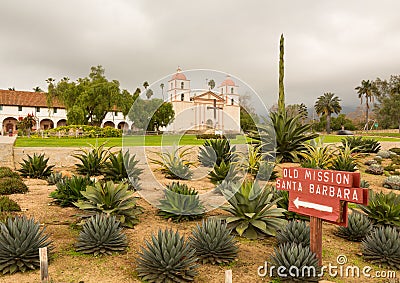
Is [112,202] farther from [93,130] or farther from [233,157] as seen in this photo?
[93,130]

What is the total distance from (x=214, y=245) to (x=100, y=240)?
1.53 metres

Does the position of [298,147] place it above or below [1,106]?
below

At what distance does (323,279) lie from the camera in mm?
4051

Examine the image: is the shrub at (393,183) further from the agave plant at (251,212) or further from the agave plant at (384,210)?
the agave plant at (251,212)

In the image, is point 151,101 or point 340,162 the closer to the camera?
point 151,101

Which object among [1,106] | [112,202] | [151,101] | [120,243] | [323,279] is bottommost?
[323,279]

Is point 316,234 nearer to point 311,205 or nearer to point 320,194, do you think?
point 311,205

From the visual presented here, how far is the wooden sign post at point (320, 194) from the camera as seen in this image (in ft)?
12.5

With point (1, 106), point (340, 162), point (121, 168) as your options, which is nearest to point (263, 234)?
point (121, 168)

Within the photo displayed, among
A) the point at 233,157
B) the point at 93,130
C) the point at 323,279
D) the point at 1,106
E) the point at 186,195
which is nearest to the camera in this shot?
the point at 323,279

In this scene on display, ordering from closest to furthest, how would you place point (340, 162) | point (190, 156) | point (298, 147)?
point (190, 156), point (340, 162), point (298, 147)

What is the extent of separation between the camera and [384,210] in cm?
591

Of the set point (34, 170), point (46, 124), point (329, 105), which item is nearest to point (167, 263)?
point (34, 170)

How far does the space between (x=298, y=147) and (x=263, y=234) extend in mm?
6934
